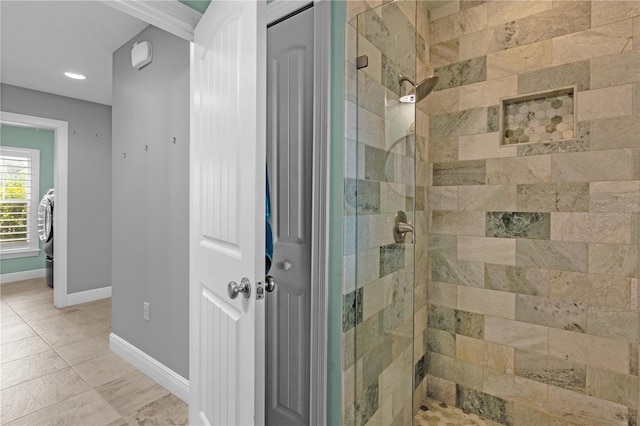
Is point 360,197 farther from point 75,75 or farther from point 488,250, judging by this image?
point 75,75

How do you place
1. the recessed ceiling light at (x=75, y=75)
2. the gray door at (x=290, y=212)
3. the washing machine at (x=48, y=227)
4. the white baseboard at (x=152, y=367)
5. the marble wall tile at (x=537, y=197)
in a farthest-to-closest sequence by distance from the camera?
the washing machine at (x=48, y=227) < the recessed ceiling light at (x=75, y=75) < the white baseboard at (x=152, y=367) < the marble wall tile at (x=537, y=197) < the gray door at (x=290, y=212)

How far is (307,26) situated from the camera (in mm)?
1395

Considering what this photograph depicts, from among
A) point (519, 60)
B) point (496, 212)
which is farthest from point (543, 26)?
point (496, 212)

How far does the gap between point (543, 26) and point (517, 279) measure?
1.36 m

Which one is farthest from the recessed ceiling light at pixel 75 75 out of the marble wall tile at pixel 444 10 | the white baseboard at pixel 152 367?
the marble wall tile at pixel 444 10

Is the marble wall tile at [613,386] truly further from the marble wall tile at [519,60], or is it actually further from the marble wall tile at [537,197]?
the marble wall tile at [519,60]

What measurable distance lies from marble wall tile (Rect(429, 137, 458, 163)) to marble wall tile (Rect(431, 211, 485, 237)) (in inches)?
13.3

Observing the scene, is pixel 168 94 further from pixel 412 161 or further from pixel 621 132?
pixel 621 132

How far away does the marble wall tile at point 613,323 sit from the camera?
4.91 ft

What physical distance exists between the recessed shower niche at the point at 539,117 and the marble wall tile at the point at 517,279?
0.72m

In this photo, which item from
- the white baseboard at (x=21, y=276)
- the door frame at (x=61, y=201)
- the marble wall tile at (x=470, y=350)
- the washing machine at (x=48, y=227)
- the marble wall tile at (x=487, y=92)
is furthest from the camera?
the white baseboard at (x=21, y=276)

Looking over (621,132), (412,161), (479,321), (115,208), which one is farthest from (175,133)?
(621,132)

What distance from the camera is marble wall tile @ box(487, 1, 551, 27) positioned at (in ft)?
5.63

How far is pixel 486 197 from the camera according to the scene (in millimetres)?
1891
